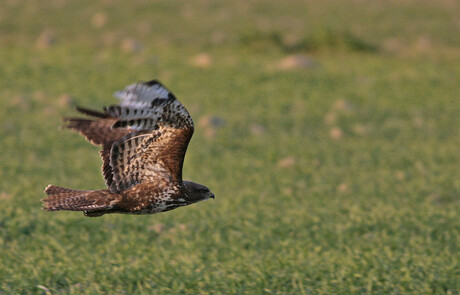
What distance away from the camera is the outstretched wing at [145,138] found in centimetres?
567

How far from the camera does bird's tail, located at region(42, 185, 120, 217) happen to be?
6.17 metres

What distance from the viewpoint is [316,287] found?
6.93 meters

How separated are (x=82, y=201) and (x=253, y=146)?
743 cm

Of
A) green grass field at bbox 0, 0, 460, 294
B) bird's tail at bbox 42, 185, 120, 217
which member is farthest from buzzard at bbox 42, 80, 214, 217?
green grass field at bbox 0, 0, 460, 294

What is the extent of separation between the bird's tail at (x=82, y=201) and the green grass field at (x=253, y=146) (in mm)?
811

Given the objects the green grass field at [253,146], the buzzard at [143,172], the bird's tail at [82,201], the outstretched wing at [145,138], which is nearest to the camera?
the outstretched wing at [145,138]

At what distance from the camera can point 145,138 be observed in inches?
243

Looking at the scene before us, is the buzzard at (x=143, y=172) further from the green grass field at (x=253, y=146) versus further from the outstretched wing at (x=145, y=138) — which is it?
the green grass field at (x=253, y=146)

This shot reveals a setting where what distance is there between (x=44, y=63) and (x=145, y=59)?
2.43 meters

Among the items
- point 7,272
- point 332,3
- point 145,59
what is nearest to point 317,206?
point 7,272

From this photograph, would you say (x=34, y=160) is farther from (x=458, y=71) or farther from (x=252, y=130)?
(x=458, y=71)

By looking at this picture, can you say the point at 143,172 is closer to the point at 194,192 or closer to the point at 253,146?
the point at 194,192

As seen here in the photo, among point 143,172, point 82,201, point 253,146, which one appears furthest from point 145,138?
point 253,146

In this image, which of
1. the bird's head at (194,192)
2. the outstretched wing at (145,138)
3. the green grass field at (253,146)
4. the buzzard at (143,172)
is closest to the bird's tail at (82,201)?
the buzzard at (143,172)
